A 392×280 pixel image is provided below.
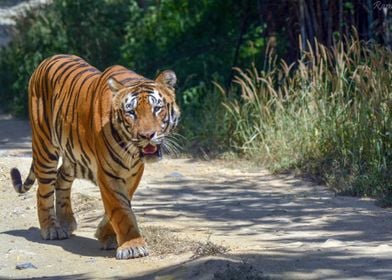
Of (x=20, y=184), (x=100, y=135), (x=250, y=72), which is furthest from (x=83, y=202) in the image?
(x=250, y=72)

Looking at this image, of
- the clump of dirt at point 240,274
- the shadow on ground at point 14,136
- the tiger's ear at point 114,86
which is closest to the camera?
the clump of dirt at point 240,274

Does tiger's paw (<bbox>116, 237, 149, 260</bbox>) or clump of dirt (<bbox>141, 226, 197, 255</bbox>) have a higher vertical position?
tiger's paw (<bbox>116, 237, 149, 260</bbox>)

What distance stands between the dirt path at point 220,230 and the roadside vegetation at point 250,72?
421 mm

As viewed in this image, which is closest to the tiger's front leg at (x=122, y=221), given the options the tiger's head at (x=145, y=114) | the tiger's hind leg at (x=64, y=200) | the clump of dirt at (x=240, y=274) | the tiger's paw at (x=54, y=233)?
the tiger's head at (x=145, y=114)

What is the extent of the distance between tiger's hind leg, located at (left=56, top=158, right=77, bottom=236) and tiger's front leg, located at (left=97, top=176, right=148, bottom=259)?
1.04 metres

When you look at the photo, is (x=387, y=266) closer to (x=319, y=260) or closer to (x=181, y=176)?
(x=319, y=260)

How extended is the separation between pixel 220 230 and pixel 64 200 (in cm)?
129

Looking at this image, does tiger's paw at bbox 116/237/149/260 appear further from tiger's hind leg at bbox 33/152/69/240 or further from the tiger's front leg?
tiger's hind leg at bbox 33/152/69/240

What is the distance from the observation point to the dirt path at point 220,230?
6.81 m

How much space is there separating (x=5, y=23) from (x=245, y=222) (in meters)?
11.7

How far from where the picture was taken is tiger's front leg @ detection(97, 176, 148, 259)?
759 cm

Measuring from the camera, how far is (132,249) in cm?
758

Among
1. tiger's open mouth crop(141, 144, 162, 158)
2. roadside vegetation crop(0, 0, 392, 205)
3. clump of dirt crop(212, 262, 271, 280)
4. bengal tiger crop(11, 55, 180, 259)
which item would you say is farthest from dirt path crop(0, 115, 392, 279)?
tiger's open mouth crop(141, 144, 162, 158)

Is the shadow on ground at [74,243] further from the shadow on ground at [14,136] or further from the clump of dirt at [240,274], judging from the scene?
the shadow on ground at [14,136]
